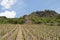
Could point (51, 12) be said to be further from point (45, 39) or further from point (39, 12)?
point (45, 39)

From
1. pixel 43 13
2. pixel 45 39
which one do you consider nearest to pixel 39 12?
pixel 43 13

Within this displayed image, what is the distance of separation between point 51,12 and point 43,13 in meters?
6.71

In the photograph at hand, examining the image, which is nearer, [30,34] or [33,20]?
[30,34]

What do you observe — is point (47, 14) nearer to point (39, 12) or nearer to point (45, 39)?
point (39, 12)

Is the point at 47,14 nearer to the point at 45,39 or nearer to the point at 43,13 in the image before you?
the point at 43,13

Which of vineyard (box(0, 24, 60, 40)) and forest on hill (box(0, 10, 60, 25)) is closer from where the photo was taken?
vineyard (box(0, 24, 60, 40))

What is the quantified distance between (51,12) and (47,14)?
559 centimetres

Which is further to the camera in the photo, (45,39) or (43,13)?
(43,13)

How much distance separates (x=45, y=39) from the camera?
19.4 m

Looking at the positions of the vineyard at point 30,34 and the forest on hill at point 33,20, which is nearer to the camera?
the vineyard at point 30,34

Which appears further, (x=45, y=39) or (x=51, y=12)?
(x=51, y=12)

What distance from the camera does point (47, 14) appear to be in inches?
7032

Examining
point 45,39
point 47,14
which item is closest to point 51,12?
point 47,14

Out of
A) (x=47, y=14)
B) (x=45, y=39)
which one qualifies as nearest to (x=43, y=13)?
(x=47, y=14)
